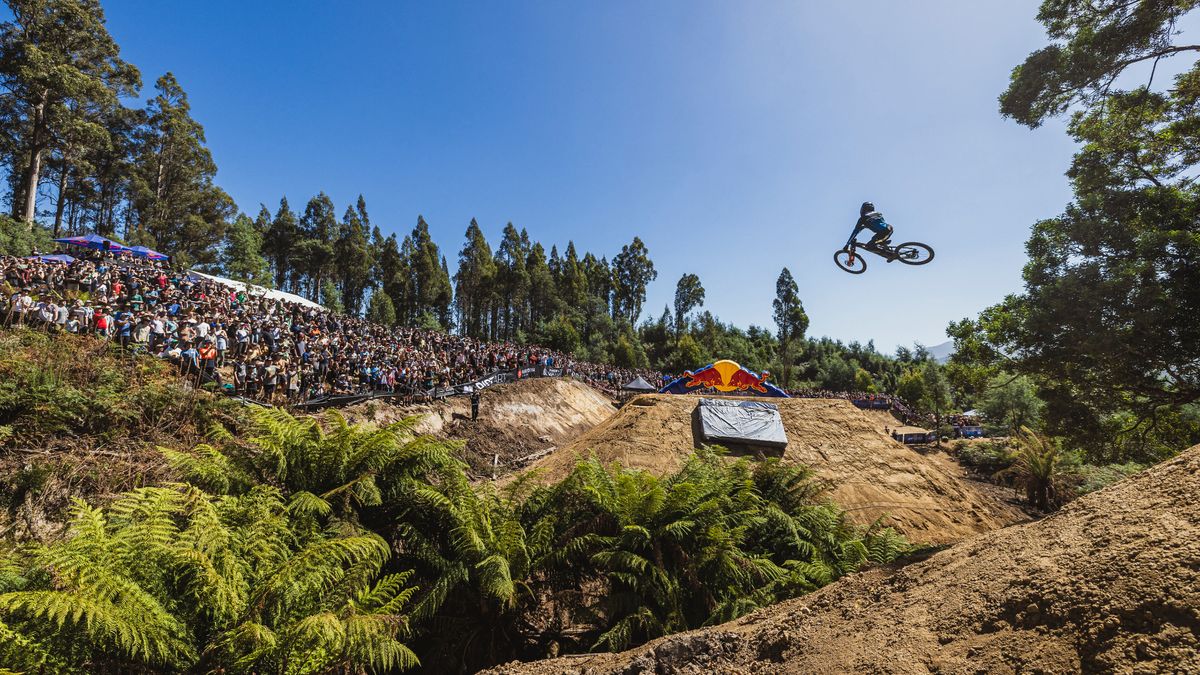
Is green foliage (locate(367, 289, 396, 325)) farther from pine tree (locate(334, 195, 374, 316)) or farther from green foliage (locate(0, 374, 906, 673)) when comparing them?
green foliage (locate(0, 374, 906, 673))

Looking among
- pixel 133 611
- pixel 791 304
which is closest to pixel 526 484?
pixel 133 611

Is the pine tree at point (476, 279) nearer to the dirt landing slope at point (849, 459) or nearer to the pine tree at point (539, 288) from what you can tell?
the pine tree at point (539, 288)

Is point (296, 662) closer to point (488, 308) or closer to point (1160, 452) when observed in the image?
point (1160, 452)

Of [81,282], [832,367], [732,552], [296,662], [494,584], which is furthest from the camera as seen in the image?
[832,367]

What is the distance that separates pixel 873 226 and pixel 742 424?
25.0 feet

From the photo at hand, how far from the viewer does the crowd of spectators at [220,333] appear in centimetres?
1135

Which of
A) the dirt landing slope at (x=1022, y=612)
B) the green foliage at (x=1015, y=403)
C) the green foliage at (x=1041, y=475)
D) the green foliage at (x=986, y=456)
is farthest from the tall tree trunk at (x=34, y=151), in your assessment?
the green foliage at (x=1015, y=403)

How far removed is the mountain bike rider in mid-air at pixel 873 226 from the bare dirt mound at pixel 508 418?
11.7 m

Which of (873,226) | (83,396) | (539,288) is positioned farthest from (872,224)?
(539,288)

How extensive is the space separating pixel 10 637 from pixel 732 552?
210 inches

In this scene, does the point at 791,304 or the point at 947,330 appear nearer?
the point at 947,330

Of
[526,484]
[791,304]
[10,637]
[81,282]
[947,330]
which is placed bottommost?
[10,637]

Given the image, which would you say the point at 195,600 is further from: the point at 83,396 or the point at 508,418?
the point at 508,418

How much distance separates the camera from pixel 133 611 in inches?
110
